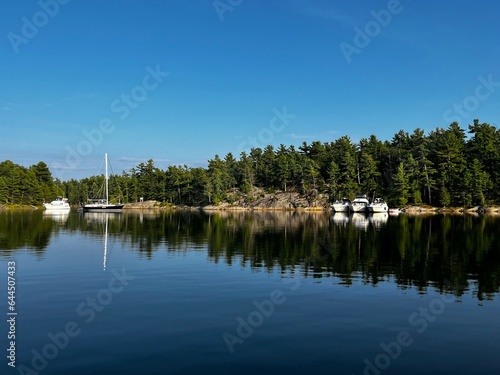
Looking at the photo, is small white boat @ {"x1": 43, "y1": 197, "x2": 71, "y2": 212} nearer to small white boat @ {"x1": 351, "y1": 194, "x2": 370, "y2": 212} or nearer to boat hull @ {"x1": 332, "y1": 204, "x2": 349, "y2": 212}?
boat hull @ {"x1": 332, "y1": 204, "x2": 349, "y2": 212}

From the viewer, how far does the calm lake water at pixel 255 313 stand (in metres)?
14.9

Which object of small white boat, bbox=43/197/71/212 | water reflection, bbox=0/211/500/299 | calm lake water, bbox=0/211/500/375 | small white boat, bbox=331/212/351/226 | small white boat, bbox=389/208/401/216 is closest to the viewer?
calm lake water, bbox=0/211/500/375

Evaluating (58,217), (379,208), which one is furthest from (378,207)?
(58,217)

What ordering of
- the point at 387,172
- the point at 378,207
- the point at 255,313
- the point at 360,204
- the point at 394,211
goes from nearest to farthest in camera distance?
the point at 255,313 < the point at 378,207 < the point at 394,211 < the point at 360,204 < the point at 387,172

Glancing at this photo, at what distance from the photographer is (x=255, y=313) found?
68.3ft

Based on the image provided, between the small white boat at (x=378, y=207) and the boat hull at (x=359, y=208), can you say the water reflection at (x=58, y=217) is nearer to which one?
Answer: the boat hull at (x=359, y=208)

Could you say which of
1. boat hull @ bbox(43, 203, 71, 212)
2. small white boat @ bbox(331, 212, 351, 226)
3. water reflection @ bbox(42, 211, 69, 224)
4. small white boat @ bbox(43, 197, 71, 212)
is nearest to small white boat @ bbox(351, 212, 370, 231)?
small white boat @ bbox(331, 212, 351, 226)

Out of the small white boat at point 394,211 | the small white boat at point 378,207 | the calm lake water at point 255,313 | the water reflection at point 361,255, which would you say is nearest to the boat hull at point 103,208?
→ the small white boat at point 378,207

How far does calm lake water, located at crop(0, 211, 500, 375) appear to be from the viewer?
48.9 ft

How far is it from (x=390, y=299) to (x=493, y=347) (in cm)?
744

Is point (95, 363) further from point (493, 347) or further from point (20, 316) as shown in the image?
point (493, 347)

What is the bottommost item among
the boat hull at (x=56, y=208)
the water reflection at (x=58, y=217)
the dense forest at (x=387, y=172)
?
the water reflection at (x=58, y=217)

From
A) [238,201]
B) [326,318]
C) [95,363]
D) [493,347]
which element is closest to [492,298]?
[493,347]

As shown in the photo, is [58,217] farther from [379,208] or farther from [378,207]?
[379,208]
